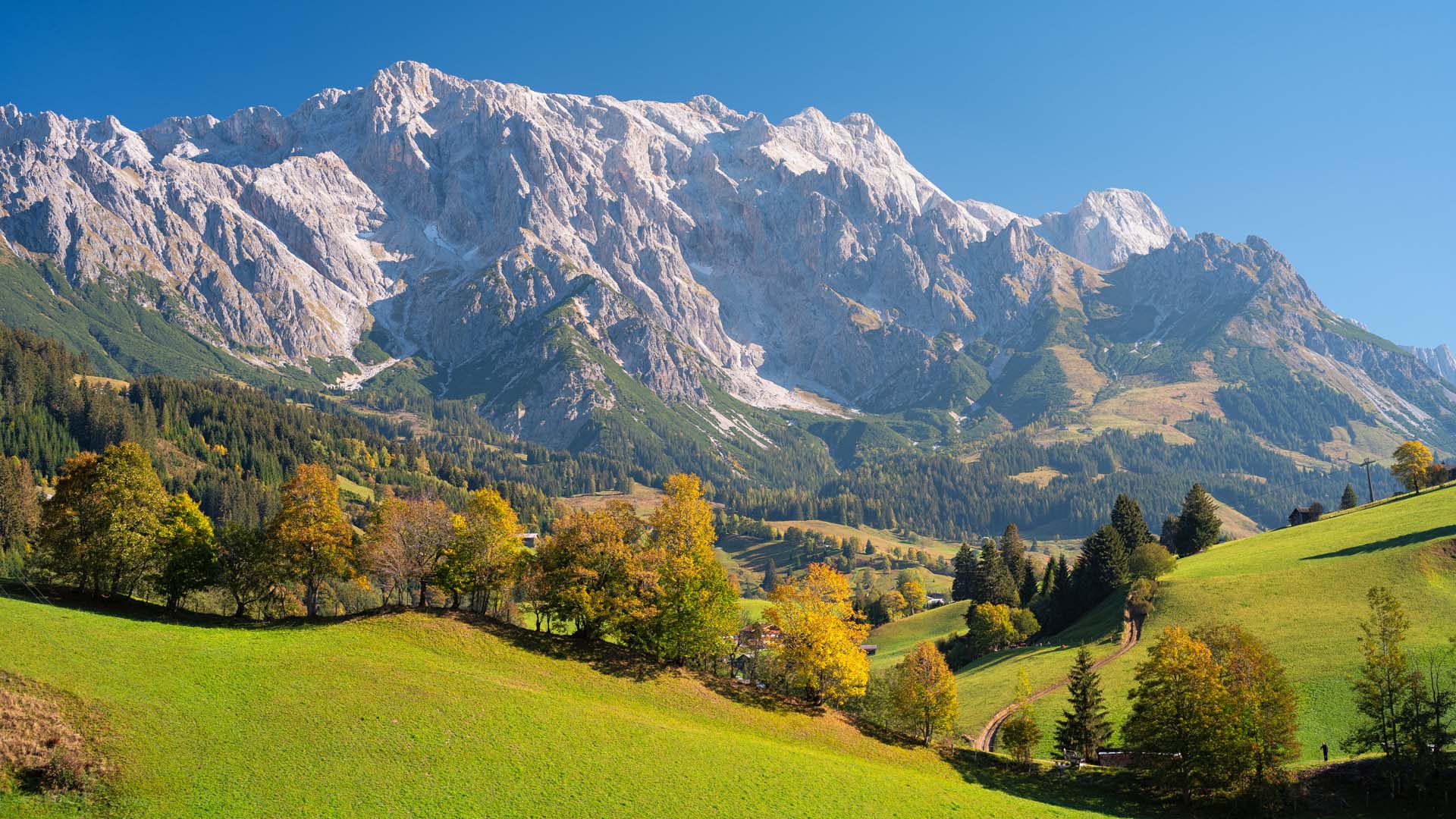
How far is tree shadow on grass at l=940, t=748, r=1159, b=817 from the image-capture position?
56.8 meters

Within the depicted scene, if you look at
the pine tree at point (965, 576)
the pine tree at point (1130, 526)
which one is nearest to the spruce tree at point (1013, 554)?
the pine tree at point (965, 576)

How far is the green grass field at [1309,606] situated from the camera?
7169 cm

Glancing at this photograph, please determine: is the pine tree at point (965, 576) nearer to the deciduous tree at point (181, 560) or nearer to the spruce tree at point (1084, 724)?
the spruce tree at point (1084, 724)

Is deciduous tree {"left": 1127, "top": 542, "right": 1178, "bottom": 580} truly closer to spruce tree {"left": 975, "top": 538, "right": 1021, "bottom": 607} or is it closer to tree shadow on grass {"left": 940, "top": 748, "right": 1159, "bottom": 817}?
spruce tree {"left": 975, "top": 538, "right": 1021, "bottom": 607}

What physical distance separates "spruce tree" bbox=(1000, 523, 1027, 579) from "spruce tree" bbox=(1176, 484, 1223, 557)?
2693 centimetres

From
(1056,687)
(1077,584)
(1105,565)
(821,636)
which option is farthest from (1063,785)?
(1077,584)

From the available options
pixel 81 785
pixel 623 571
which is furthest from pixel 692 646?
pixel 81 785

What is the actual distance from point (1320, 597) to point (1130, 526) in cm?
3616

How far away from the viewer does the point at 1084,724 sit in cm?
6738

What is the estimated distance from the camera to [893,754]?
6266 centimetres

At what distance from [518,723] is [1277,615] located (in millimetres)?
77185

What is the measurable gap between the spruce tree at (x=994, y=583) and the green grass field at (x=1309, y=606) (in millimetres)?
24313

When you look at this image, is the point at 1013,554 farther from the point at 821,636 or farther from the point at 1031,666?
the point at 821,636

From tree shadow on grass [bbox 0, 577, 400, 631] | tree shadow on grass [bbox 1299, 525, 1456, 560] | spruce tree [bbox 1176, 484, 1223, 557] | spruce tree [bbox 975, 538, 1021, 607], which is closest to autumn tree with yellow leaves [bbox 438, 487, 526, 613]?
tree shadow on grass [bbox 0, 577, 400, 631]
